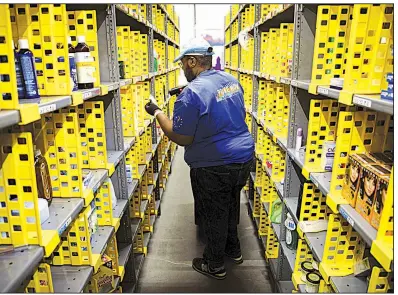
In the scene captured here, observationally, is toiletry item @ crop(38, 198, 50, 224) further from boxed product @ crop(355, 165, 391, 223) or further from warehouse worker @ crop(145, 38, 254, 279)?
boxed product @ crop(355, 165, 391, 223)

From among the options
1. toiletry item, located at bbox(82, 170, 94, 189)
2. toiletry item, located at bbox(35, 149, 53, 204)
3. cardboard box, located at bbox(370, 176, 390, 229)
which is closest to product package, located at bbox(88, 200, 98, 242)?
toiletry item, located at bbox(82, 170, 94, 189)

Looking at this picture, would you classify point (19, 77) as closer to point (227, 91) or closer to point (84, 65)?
point (84, 65)

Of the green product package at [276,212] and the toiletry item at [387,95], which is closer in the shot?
the toiletry item at [387,95]

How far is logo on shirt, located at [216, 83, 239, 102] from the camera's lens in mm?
2637

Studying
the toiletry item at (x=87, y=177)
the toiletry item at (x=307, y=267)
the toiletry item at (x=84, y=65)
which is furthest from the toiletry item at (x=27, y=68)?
the toiletry item at (x=307, y=267)

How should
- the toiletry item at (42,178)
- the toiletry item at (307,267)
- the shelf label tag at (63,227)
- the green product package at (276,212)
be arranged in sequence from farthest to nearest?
the green product package at (276,212) → the toiletry item at (307,267) → the toiletry item at (42,178) → the shelf label tag at (63,227)

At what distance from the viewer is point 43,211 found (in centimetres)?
154

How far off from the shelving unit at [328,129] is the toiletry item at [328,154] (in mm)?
48

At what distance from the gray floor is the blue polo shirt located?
1.08 m

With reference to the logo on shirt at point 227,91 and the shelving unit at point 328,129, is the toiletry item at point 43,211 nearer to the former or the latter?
the shelving unit at point 328,129

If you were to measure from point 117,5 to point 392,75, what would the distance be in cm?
180

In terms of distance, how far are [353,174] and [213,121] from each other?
1215 millimetres

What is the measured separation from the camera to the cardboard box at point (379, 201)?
4.42 ft

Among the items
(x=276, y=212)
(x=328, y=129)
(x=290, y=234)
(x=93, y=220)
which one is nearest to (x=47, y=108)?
(x=93, y=220)
